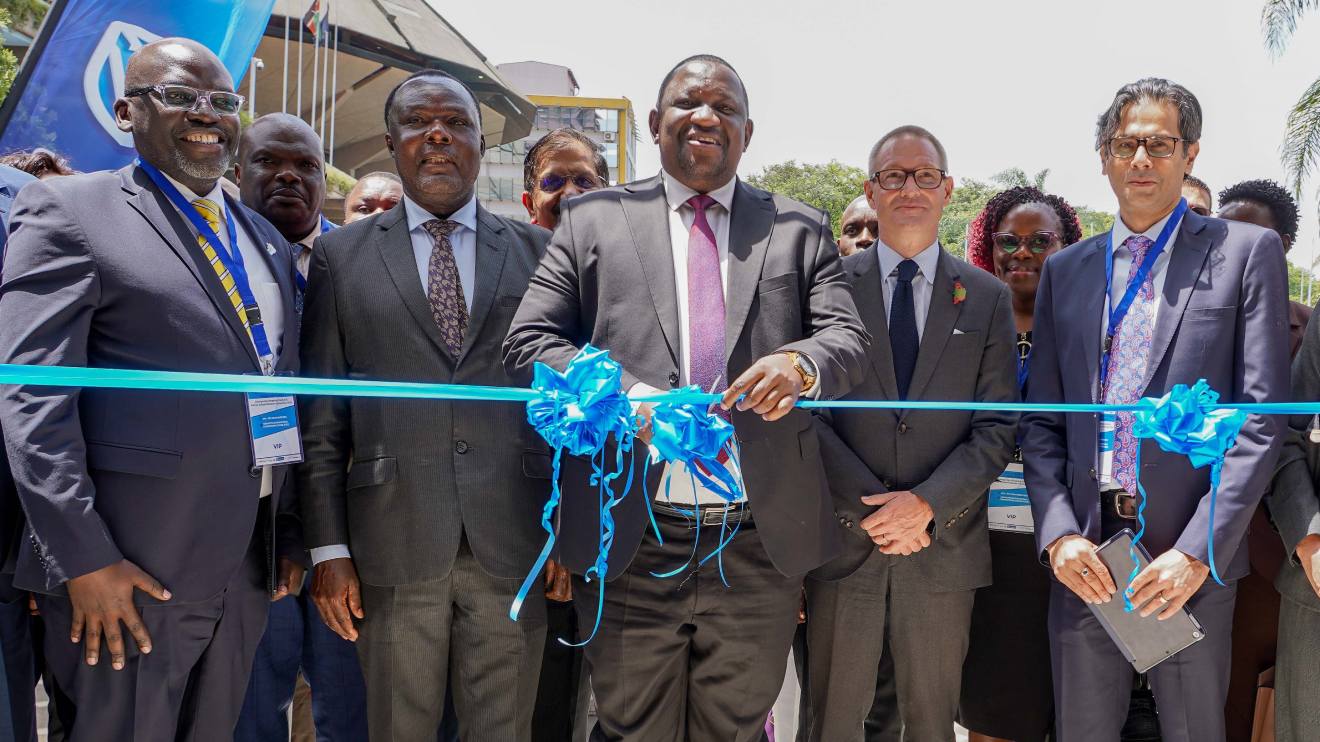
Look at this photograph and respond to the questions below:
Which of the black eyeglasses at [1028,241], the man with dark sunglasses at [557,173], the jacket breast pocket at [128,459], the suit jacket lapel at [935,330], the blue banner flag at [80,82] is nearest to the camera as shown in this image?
the jacket breast pocket at [128,459]

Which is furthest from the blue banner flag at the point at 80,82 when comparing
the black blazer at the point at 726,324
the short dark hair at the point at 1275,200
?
the short dark hair at the point at 1275,200

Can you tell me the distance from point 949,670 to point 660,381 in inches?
57.6

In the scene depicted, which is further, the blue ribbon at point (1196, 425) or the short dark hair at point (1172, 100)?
the short dark hair at point (1172, 100)

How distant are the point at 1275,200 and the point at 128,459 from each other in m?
4.99

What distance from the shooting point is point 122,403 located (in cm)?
249

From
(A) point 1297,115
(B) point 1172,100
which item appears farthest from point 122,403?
(A) point 1297,115

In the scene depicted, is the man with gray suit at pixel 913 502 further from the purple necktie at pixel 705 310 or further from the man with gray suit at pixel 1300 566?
the man with gray suit at pixel 1300 566

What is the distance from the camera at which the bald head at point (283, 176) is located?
164 inches

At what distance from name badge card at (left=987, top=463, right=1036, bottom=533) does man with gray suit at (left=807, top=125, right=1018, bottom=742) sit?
0.17 m

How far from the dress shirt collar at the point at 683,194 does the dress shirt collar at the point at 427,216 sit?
0.71m

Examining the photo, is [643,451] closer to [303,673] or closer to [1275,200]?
[303,673]

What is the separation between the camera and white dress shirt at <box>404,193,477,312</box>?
313 centimetres

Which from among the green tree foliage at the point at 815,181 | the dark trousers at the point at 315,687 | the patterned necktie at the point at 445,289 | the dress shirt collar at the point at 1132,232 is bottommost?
the dark trousers at the point at 315,687

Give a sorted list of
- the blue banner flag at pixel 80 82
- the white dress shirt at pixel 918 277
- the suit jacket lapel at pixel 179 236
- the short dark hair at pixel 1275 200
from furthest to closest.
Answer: the blue banner flag at pixel 80 82 → the short dark hair at pixel 1275 200 → the white dress shirt at pixel 918 277 → the suit jacket lapel at pixel 179 236
